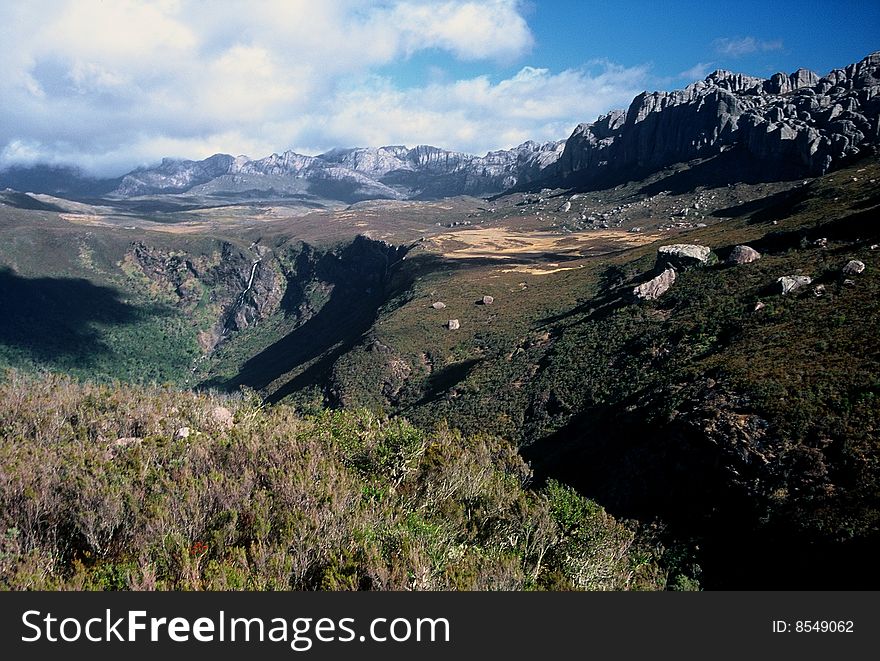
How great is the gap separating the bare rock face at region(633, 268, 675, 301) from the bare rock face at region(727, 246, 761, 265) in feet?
33.3

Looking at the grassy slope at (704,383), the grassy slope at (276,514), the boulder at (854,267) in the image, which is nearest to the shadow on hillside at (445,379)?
the grassy slope at (704,383)

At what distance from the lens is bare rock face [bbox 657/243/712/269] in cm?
9506

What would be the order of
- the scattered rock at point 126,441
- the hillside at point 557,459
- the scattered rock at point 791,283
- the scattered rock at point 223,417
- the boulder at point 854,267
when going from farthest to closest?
the scattered rock at point 791,283, the boulder at point 854,267, the scattered rock at point 223,417, the scattered rock at point 126,441, the hillside at point 557,459

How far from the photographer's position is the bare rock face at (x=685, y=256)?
9506cm

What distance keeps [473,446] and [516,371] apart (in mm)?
44026

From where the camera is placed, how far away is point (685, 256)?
9700 centimetres

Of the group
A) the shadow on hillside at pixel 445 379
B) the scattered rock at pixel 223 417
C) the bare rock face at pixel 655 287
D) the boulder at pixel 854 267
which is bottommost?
the shadow on hillside at pixel 445 379

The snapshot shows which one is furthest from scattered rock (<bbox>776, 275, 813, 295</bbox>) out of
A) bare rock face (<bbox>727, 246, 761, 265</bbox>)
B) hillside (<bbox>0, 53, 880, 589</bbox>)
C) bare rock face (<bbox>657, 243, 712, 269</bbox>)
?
bare rock face (<bbox>657, 243, 712, 269</bbox>)

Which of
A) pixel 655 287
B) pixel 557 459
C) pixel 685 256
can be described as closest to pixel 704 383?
pixel 557 459

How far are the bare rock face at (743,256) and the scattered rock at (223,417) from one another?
85089mm

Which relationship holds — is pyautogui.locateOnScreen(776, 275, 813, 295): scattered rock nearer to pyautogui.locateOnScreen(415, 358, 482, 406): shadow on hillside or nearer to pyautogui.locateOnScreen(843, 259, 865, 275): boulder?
pyautogui.locateOnScreen(843, 259, 865, 275): boulder

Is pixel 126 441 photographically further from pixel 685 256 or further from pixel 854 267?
pixel 685 256

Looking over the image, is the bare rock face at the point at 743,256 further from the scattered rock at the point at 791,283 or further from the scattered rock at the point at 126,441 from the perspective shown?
the scattered rock at the point at 126,441
